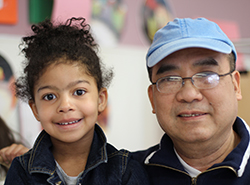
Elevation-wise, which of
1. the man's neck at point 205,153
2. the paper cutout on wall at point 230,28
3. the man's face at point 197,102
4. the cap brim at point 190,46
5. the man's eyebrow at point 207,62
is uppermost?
the paper cutout on wall at point 230,28

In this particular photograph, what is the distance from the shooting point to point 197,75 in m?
1.13

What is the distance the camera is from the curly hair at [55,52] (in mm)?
1249

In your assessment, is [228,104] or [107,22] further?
[107,22]

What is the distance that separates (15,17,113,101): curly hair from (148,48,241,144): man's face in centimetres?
33

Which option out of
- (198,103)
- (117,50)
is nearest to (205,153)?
(198,103)

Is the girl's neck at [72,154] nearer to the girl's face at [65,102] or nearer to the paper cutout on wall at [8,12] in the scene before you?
the girl's face at [65,102]

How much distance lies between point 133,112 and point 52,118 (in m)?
1.50

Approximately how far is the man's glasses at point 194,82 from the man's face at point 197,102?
0.04 feet

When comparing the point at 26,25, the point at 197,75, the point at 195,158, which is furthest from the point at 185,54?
the point at 26,25

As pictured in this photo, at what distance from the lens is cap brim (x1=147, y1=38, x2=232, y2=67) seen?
3.64 feet

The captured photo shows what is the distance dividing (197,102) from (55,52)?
599 mm

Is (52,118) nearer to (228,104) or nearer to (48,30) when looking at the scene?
(48,30)

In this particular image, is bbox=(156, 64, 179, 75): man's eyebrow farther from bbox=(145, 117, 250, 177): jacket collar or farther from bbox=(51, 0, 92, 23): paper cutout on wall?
bbox=(51, 0, 92, 23): paper cutout on wall

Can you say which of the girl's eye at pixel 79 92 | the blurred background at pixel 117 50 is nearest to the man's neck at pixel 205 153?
the girl's eye at pixel 79 92
